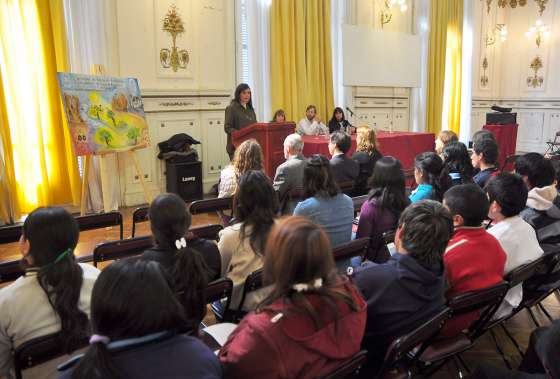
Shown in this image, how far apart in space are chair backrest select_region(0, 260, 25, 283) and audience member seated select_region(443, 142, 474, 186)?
120 inches

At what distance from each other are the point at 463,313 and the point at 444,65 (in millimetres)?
9457

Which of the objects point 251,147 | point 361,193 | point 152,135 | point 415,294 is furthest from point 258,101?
point 415,294

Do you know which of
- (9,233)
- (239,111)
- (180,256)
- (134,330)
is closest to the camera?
(134,330)

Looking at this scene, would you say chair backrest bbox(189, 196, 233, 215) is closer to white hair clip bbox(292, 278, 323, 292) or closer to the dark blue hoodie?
the dark blue hoodie

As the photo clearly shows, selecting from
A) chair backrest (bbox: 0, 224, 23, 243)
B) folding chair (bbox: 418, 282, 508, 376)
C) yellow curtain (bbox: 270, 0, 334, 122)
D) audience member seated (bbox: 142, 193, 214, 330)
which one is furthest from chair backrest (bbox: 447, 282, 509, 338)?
yellow curtain (bbox: 270, 0, 334, 122)

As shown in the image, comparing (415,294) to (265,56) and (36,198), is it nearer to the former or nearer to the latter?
(36,198)

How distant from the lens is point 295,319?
1137 millimetres

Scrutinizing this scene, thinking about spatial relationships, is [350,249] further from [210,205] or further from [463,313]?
[210,205]

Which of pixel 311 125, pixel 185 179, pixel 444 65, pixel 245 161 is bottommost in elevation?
pixel 185 179

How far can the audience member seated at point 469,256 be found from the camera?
5.90 feet

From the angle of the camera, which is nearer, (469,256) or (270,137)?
(469,256)

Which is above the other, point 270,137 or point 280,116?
point 280,116

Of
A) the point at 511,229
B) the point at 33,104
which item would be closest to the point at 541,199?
the point at 511,229

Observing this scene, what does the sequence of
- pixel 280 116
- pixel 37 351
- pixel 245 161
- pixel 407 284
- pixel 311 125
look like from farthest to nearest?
1. pixel 311 125
2. pixel 280 116
3. pixel 245 161
4. pixel 407 284
5. pixel 37 351
